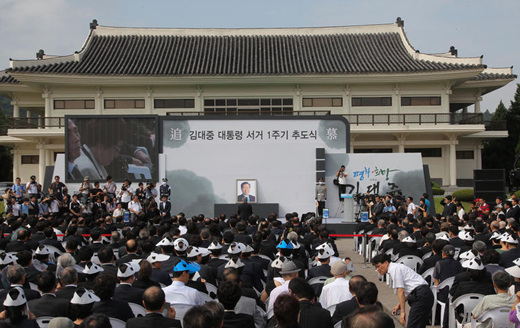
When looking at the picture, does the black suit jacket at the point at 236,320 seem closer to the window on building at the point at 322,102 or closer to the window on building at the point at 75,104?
the window on building at the point at 322,102

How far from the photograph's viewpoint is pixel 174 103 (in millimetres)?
31203

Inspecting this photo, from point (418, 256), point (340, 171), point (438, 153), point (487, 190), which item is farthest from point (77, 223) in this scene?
point (438, 153)

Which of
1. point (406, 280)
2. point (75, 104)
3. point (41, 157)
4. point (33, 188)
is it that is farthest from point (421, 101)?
point (406, 280)

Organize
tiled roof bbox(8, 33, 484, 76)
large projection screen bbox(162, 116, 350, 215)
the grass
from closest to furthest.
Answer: large projection screen bbox(162, 116, 350, 215), the grass, tiled roof bbox(8, 33, 484, 76)

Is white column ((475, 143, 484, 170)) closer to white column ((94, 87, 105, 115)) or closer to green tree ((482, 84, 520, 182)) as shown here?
green tree ((482, 84, 520, 182))

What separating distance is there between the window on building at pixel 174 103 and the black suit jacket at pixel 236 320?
1082 inches

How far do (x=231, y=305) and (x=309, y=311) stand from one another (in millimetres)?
706

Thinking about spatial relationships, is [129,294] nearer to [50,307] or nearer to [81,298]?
[50,307]

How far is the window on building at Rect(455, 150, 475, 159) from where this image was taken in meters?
33.5

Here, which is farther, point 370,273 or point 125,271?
point 370,273

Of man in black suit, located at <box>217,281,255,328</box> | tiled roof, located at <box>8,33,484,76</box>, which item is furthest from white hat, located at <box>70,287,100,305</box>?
tiled roof, located at <box>8,33,484,76</box>

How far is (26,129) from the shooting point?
1181 inches

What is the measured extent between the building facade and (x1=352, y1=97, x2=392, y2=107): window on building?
0.21 feet

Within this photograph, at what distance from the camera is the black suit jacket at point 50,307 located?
16.4ft
